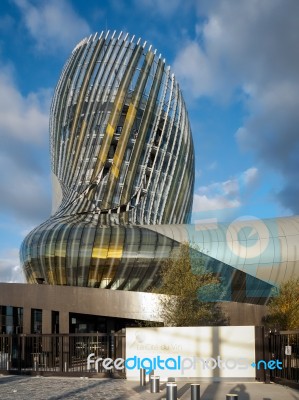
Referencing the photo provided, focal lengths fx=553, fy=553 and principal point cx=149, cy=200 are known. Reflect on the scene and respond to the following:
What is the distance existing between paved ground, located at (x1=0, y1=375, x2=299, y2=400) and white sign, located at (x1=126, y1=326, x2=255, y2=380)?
0.80 metres

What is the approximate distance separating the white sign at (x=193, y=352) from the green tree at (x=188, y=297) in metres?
7.80

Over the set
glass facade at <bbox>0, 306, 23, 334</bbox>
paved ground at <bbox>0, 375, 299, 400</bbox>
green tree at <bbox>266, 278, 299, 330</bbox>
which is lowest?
glass facade at <bbox>0, 306, 23, 334</bbox>

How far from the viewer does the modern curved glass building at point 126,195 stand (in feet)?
144

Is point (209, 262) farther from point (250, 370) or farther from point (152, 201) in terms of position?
point (250, 370)

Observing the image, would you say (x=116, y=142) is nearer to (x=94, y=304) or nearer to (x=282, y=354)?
(x=94, y=304)

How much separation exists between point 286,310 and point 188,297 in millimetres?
6062

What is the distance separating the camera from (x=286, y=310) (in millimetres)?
31844

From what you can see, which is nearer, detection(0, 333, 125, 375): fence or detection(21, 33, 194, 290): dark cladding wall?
detection(0, 333, 125, 375): fence

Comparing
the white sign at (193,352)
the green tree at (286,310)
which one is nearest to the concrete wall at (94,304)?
the green tree at (286,310)

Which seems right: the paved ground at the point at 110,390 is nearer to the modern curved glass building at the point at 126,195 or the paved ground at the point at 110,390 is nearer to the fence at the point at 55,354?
the fence at the point at 55,354

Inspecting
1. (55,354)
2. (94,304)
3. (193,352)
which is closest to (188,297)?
(55,354)

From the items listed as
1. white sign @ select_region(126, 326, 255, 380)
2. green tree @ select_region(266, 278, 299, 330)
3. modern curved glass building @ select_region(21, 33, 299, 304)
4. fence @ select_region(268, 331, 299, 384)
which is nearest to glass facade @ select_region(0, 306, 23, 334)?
modern curved glass building @ select_region(21, 33, 299, 304)

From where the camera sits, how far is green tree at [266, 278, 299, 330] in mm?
31000

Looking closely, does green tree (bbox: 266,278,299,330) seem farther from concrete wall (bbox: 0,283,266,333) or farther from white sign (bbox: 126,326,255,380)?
white sign (bbox: 126,326,255,380)
